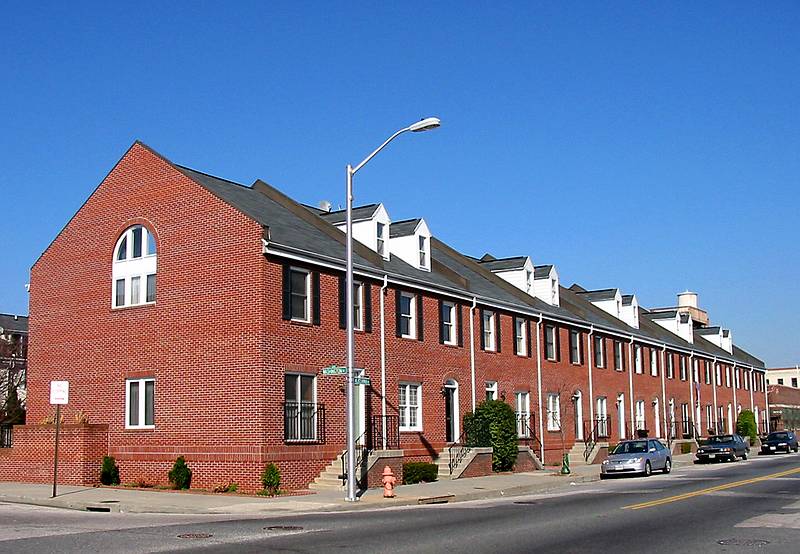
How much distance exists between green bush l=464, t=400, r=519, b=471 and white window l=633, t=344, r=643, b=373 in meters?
21.0

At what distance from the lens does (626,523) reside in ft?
60.4

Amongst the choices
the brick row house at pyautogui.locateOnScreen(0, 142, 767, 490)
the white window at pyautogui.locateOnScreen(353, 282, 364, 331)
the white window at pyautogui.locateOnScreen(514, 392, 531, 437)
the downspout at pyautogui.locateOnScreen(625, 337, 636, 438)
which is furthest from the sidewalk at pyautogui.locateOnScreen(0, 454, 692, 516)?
the downspout at pyautogui.locateOnScreen(625, 337, 636, 438)

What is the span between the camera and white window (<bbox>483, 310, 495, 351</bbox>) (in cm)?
4081

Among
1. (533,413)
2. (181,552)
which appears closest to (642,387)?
(533,413)

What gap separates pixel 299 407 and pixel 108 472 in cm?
629

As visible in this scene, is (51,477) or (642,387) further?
(642,387)

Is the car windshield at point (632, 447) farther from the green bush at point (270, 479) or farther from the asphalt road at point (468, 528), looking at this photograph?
the green bush at point (270, 479)

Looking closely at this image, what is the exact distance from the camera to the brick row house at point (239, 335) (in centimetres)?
2852

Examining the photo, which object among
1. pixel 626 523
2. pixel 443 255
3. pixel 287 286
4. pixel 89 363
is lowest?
pixel 626 523

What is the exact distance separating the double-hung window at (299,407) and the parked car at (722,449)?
85.8ft

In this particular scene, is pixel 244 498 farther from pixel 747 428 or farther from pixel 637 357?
pixel 747 428

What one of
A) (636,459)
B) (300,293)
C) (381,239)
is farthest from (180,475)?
(636,459)

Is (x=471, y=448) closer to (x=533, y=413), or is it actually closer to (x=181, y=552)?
(x=533, y=413)

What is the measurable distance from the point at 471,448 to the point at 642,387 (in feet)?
80.5
